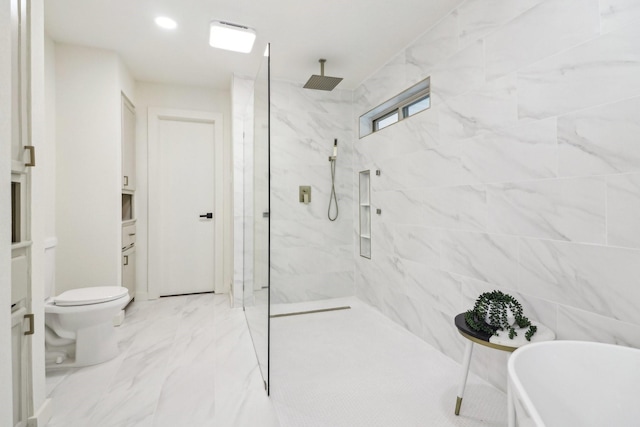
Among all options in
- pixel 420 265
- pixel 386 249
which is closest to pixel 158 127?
pixel 386 249

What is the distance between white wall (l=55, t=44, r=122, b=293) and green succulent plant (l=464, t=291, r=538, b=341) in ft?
9.31

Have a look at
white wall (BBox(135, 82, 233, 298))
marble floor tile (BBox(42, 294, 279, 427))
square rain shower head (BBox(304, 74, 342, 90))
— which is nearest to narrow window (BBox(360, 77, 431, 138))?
square rain shower head (BBox(304, 74, 342, 90))

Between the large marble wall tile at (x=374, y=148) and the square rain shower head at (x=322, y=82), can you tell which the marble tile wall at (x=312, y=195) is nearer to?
the large marble wall tile at (x=374, y=148)

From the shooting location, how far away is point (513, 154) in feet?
5.74

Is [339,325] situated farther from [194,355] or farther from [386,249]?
[194,355]

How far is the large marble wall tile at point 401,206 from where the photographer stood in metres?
2.56

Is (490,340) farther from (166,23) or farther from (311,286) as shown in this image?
(166,23)

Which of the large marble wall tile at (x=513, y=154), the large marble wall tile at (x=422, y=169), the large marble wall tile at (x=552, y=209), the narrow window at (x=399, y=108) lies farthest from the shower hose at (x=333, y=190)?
the large marble wall tile at (x=552, y=209)

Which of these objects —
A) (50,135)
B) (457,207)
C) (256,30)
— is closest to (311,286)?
(457,207)

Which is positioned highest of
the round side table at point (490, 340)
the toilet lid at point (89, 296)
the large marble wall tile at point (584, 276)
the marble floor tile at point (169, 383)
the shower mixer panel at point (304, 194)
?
the shower mixer panel at point (304, 194)

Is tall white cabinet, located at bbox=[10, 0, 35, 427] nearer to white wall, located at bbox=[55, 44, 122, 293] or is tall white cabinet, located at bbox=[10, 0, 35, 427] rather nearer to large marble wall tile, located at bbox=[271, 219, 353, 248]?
white wall, located at bbox=[55, 44, 122, 293]

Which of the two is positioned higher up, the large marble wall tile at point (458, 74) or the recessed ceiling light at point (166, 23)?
the recessed ceiling light at point (166, 23)

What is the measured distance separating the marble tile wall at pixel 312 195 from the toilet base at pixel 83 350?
5.12 feet

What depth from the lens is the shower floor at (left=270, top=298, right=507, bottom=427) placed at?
1.59m
